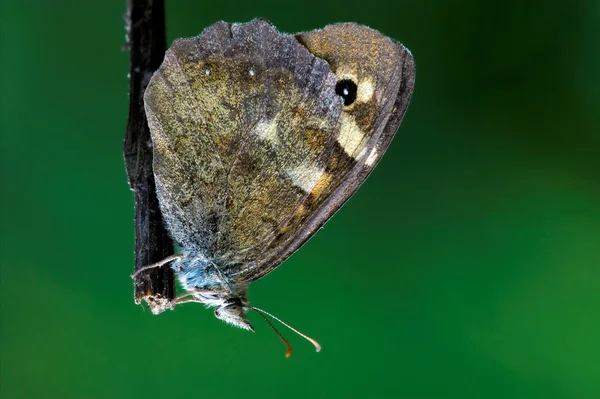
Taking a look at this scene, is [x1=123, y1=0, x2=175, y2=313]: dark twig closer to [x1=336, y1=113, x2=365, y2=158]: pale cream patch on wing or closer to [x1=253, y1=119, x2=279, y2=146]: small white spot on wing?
[x1=253, y1=119, x2=279, y2=146]: small white spot on wing

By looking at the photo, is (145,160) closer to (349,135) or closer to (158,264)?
(158,264)

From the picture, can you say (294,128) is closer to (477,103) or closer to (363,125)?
(363,125)

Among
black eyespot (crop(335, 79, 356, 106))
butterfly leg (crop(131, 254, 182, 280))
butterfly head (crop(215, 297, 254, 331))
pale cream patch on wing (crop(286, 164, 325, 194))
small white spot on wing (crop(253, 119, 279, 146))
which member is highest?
black eyespot (crop(335, 79, 356, 106))

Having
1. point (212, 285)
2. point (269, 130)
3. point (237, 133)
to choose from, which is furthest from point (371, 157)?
point (212, 285)

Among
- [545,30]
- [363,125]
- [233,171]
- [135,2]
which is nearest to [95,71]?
[135,2]

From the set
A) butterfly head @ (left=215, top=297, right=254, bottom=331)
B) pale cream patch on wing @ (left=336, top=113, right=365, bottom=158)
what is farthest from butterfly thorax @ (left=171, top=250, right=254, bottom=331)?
pale cream patch on wing @ (left=336, top=113, right=365, bottom=158)

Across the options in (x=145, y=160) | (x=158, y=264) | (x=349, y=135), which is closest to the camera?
(x=158, y=264)
